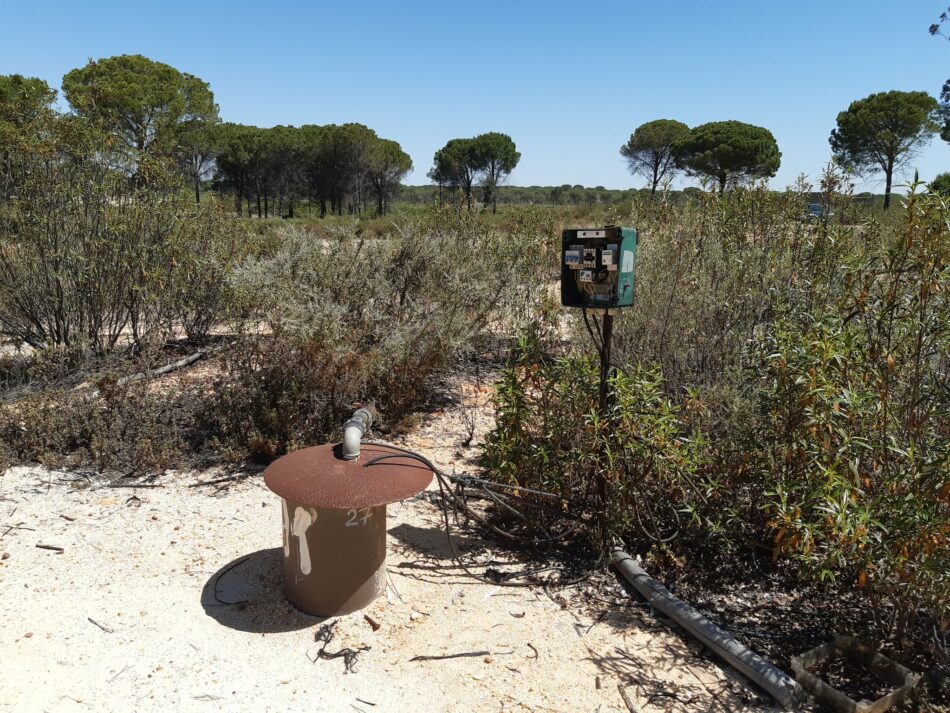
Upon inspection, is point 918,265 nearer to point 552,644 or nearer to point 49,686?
point 552,644

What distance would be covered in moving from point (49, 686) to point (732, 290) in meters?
5.22

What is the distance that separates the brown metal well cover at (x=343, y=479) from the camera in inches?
121

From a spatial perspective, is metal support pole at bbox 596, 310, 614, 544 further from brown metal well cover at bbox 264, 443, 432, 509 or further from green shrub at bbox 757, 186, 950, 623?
brown metal well cover at bbox 264, 443, 432, 509

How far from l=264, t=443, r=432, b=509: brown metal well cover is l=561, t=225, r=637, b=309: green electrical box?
1248 millimetres

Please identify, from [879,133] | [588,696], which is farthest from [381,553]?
[879,133]

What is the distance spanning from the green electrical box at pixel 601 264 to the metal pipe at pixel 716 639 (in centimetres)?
144

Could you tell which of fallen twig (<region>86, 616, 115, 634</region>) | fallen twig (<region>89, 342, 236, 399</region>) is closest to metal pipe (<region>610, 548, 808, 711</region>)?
fallen twig (<region>86, 616, 115, 634</region>)

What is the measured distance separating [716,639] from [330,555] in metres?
1.84

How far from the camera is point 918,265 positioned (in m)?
2.69

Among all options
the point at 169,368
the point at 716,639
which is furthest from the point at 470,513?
the point at 169,368

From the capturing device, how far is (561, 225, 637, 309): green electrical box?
11.4ft

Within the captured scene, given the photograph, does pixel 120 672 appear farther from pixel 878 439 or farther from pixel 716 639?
pixel 878 439

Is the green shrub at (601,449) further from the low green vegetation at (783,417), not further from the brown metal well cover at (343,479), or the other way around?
the brown metal well cover at (343,479)

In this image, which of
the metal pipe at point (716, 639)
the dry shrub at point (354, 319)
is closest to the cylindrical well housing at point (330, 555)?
the metal pipe at point (716, 639)
